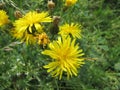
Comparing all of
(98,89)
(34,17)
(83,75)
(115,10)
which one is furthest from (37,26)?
(115,10)

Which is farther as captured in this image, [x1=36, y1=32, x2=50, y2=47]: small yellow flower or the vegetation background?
the vegetation background

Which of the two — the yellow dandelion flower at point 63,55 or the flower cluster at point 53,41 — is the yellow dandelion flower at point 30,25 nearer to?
the flower cluster at point 53,41

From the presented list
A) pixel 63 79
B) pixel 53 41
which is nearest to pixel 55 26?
pixel 53 41

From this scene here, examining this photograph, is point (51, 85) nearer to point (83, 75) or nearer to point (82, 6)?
point (83, 75)

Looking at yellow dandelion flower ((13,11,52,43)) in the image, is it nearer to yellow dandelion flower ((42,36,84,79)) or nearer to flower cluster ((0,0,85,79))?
flower cluster ((0,0,85,79))

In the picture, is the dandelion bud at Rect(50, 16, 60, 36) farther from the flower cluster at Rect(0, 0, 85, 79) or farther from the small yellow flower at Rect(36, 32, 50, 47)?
the small yellow flower at Rect(36, 32, 50, 47)

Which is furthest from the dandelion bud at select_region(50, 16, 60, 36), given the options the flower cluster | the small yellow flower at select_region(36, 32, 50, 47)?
the small yellow flower at select_region(36, 32, 50, 47)

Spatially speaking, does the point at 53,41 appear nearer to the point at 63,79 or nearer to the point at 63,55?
the point at 63,55

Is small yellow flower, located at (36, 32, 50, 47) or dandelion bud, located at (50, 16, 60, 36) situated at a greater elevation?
dandelion bud, located at (50, 16, 60, 36)

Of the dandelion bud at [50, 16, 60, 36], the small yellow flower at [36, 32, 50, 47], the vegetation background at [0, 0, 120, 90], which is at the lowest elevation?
the vegetation background at [0, 0, 120, 90]

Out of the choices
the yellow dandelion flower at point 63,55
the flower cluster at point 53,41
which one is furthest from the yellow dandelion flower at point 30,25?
the yellow dandelion flower at point 63,55
